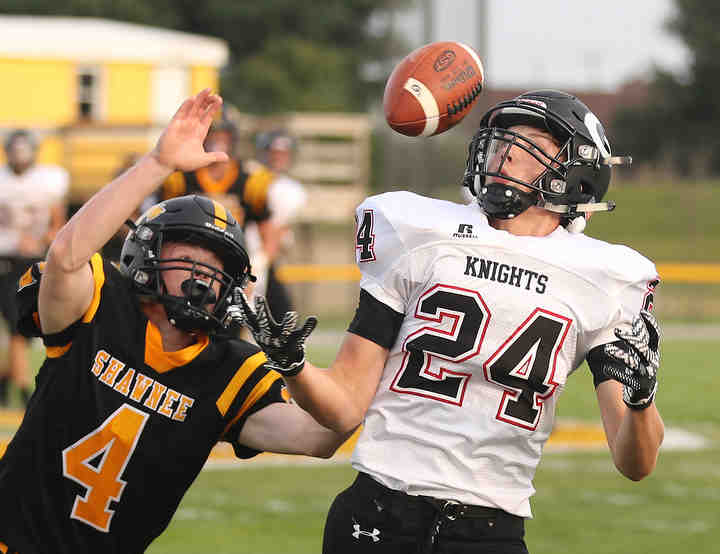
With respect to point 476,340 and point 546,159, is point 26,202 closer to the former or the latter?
point 546,159

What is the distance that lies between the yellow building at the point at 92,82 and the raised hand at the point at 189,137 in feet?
77.7

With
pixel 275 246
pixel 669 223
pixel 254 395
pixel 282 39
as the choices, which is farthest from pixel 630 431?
pixel 282 39

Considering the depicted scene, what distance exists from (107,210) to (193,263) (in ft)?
1.13

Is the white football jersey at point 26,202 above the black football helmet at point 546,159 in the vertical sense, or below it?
below

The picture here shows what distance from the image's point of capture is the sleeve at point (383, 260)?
125 inches

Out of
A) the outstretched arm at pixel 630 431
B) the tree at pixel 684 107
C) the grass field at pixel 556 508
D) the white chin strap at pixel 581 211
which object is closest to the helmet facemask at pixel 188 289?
the white chin strap at pixel 581 211

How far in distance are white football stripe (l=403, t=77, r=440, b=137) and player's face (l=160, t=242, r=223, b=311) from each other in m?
0.69

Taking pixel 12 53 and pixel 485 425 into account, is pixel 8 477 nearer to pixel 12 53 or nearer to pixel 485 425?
pixel 485 425

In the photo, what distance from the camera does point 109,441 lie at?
344 cm

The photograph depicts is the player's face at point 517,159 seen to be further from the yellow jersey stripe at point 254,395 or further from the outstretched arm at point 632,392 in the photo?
the yellow jersey stripe at point 254,395

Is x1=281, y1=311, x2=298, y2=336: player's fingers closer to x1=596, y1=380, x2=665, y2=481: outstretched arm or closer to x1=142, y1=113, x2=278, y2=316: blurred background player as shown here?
x1=596, y1=380, x2=665, y2=481: outstretched arm

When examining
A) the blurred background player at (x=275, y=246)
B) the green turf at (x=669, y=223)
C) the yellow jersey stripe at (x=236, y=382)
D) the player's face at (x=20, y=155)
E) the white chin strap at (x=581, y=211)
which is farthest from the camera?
the green turf at (x=669, y=223)

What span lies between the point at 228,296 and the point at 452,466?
785 millimetres

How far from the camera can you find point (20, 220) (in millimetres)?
9961
